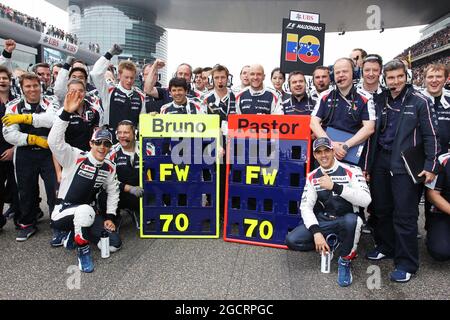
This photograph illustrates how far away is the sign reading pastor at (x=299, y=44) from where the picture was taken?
5961 mm

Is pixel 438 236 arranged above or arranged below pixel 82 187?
below

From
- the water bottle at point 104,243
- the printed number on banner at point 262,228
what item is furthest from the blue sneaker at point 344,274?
the water bottle at point 104,243

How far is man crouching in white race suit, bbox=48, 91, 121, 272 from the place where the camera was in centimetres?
347

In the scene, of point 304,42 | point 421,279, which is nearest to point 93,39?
point 304,42

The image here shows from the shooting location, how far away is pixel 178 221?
4.25m

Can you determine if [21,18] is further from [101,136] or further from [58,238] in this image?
[101,136]

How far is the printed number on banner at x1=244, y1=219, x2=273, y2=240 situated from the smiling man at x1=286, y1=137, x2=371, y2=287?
17.6 inches

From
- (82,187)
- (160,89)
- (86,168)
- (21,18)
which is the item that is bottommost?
(82,187)

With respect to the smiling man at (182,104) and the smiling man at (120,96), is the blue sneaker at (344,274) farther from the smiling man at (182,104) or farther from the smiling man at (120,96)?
the smiling man at (120,96)

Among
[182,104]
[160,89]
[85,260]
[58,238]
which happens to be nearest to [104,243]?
[85,260]

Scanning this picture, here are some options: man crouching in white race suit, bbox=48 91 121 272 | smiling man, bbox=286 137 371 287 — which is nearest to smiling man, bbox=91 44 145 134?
man crouching in white race suit, bbox=48 91 121 272

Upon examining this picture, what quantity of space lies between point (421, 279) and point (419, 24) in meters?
57.9

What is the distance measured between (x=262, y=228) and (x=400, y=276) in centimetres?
146
